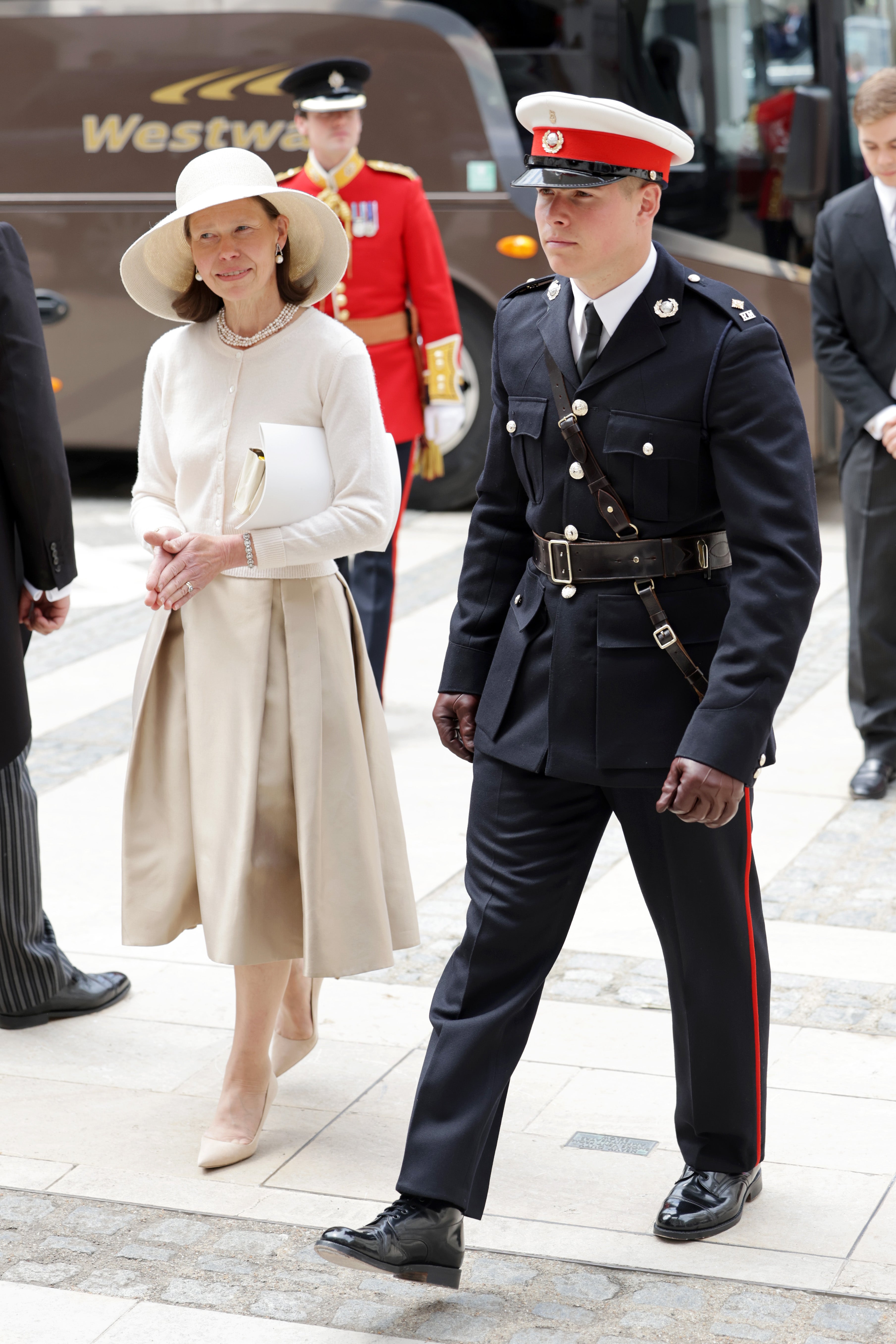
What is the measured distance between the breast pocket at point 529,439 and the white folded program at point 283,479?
493mm

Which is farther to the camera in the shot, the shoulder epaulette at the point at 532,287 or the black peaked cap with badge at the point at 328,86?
the black peaked cap with badge at the point at 328,86

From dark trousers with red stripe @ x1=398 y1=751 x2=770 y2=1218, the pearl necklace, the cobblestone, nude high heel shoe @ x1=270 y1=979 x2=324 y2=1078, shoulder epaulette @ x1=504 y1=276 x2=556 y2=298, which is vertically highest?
shoulder epaulette @ x1=504 y1=276 x2=556 y2=298

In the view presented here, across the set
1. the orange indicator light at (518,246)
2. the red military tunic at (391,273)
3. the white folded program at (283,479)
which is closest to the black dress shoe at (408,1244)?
the white folded program at (283,479)

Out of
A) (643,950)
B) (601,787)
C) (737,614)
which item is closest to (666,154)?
(737,614)

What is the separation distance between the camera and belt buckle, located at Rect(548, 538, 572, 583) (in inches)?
121

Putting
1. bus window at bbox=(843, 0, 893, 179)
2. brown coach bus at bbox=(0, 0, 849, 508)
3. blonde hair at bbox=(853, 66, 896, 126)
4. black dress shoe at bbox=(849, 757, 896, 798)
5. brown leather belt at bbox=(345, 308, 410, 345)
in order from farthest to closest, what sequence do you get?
bus window at bbox=(843, 0, 893, 179), brown coach bus at bbox=(0, 0, 849, 508), brown leather belt at bbox=(345, 308, 410, 345), black dress shoe at bbox=(849, 757, 896, 798), blonde hair at bbox=(853, 66, 896, 126)

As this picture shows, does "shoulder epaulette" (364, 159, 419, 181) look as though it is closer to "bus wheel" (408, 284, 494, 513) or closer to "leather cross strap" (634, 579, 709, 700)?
"leather cross strap" (634, 579, 709, 700)

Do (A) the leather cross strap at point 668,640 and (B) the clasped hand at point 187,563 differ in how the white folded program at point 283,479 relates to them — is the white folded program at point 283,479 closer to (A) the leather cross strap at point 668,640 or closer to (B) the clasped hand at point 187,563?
(B) the clasped hand at point 187,563

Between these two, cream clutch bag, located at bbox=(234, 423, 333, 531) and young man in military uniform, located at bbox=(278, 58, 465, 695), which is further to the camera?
young man in military uniform, located at bbox=(278, 58, 465, 695)

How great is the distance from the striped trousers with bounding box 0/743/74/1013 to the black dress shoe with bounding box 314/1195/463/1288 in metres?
1.46

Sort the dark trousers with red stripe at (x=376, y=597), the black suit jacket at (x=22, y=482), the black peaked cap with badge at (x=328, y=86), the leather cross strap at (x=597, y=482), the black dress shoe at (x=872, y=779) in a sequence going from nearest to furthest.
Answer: the leather cross strap at (x=597, y=482) → the black suit jacket at (x=22, y=482) → the black dress shoe at (x=872, y=779) → the black peaked cap with badge at (x=328, y=86) → the dark trousers with red stripe at (x=376, y=597)

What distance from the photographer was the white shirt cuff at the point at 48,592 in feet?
13.9

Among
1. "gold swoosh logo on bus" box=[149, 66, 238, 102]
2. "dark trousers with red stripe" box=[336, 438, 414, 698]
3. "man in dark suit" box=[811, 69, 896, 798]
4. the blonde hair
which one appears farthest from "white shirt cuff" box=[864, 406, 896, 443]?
"gold swoosh logo on bus" box=[149, 66, 238, 102]

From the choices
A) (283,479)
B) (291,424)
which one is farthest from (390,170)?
(283,479)
